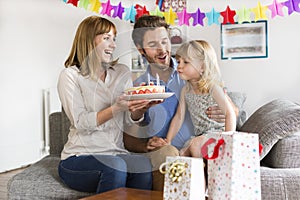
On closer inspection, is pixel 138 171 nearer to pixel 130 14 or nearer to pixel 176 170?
pixel 176 170

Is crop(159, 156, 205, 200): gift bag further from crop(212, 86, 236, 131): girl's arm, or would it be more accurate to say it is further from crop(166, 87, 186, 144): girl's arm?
crop(212, 86, 236, 131): girl's arm

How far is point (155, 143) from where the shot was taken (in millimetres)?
1774

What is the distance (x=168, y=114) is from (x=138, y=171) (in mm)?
Result: 284

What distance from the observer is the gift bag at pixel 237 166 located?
1198 mm

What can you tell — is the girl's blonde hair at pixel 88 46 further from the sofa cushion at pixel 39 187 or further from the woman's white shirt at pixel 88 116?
the sofa cushion at pixel 39 187

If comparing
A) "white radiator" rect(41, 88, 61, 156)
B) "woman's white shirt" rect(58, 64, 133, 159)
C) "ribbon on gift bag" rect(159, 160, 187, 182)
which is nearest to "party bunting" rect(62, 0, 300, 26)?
"woman's white shirt" rect(58, 64, 133, 159)

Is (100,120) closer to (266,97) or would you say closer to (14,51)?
(14,51)

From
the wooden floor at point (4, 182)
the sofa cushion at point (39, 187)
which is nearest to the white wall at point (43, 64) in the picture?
the wooden floor at point (4, 182)

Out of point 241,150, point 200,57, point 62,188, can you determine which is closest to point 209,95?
point 200,57

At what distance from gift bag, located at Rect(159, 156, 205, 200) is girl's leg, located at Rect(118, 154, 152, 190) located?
0.52 m

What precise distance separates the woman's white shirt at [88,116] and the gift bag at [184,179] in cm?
64

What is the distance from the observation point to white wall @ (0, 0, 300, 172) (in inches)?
164

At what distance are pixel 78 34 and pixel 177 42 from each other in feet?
1.82

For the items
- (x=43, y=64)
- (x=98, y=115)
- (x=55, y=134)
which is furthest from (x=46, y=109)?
(x=98, y=115)
